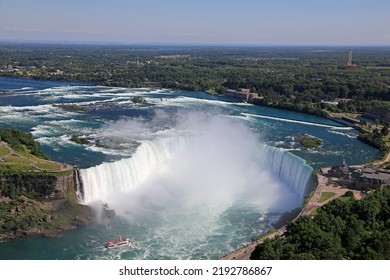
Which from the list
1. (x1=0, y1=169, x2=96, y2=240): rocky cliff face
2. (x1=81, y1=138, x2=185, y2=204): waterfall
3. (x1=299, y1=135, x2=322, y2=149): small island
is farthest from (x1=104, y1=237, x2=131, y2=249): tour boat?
(x1=299, y1=135, x2=322, y2=149): small island

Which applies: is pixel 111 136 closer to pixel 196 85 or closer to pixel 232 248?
pixel 232 248

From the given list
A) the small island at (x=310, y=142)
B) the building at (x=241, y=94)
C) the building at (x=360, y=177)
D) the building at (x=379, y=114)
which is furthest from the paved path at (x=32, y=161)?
the building at (x=241, y=94)

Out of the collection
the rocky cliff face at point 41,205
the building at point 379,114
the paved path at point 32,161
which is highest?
the paved path at point 32,161

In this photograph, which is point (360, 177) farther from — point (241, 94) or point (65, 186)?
point (241, 94)

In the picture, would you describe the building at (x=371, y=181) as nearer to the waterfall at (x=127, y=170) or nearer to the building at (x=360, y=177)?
the building at (x=360, y=177)

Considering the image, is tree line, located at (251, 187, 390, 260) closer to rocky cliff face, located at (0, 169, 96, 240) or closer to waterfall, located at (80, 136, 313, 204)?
waterfall, located at (80, 136, 313, 204)

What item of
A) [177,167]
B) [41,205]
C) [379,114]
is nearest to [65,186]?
[41,205]
